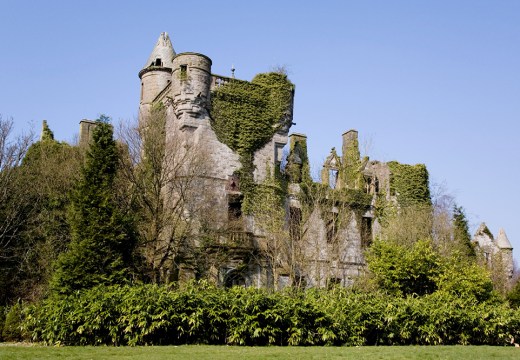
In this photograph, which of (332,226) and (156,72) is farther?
(156,72)

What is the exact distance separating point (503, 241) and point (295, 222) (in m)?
19.1

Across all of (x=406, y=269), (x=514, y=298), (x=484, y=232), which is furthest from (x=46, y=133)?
(x=484, y=232)

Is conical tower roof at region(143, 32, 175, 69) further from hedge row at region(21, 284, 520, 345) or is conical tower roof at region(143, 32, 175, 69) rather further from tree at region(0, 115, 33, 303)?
hedge row at region(21, 284, 520, 345)

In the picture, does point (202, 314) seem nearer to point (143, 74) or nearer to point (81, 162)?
point (81, 162)

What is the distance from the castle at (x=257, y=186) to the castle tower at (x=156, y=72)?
0.06 metres

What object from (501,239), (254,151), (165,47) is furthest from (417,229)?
(165,47)

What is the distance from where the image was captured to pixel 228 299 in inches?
653

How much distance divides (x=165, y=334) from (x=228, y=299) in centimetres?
198

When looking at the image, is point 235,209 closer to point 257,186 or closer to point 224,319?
point 257,186

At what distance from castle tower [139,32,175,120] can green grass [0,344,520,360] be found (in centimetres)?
2068

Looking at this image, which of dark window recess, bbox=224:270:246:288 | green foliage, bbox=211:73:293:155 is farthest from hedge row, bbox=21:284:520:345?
green foliage, bbox=211:73:293:155

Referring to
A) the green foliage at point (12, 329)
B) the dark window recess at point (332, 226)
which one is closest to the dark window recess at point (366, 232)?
the dark window recess at point (332, 226)

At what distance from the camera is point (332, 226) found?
104ft

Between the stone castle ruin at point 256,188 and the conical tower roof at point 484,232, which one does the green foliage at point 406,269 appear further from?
the conical tower roof at point 484,232
